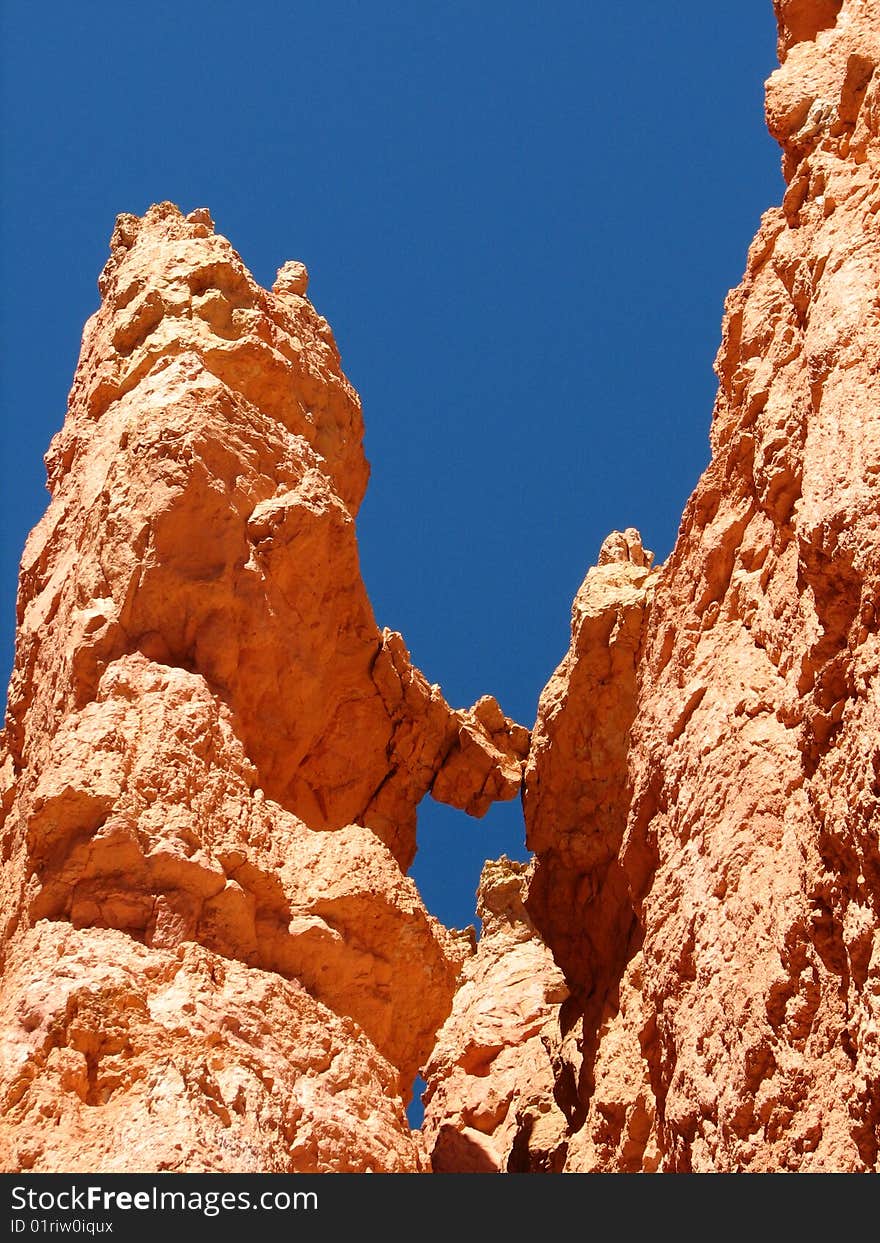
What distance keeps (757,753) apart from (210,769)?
4.41 meters

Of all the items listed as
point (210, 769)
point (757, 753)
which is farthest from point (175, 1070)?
point (757, 753)

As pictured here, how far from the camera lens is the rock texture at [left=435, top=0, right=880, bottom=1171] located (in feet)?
27.3

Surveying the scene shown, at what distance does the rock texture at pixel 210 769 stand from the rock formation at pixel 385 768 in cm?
3

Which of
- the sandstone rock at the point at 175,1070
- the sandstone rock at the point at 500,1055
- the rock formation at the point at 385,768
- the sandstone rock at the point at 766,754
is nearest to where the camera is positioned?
the sandstone rock at the point at 766,754

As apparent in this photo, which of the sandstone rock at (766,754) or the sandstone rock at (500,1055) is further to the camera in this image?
the sandstone rock at (500,1055)

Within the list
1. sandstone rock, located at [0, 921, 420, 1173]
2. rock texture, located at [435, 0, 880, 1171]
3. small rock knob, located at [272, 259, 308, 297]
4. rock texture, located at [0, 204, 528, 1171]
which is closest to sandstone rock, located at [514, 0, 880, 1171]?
rock texture, located at [435, 0, 880, 1171]

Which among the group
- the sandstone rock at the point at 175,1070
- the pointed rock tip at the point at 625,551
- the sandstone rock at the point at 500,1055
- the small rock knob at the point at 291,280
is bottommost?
the sandstone rock at the point at 175,1070

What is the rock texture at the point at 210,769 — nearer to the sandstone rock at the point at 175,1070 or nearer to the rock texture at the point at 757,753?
the sandstone rock at the point at 175,1070

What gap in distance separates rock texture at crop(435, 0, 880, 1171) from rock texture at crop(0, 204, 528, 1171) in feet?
6.16

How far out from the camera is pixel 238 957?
1139 centimetres

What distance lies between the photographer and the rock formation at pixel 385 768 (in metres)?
8.94

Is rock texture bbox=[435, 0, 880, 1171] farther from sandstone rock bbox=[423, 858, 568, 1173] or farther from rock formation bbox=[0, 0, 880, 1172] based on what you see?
sandstone rock bbox=[423, 858, 568, 1173]

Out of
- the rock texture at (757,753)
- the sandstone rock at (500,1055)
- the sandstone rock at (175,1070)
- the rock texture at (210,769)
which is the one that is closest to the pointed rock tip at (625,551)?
the rock texture at (757,753)

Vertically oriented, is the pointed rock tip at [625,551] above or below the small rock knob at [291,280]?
below
